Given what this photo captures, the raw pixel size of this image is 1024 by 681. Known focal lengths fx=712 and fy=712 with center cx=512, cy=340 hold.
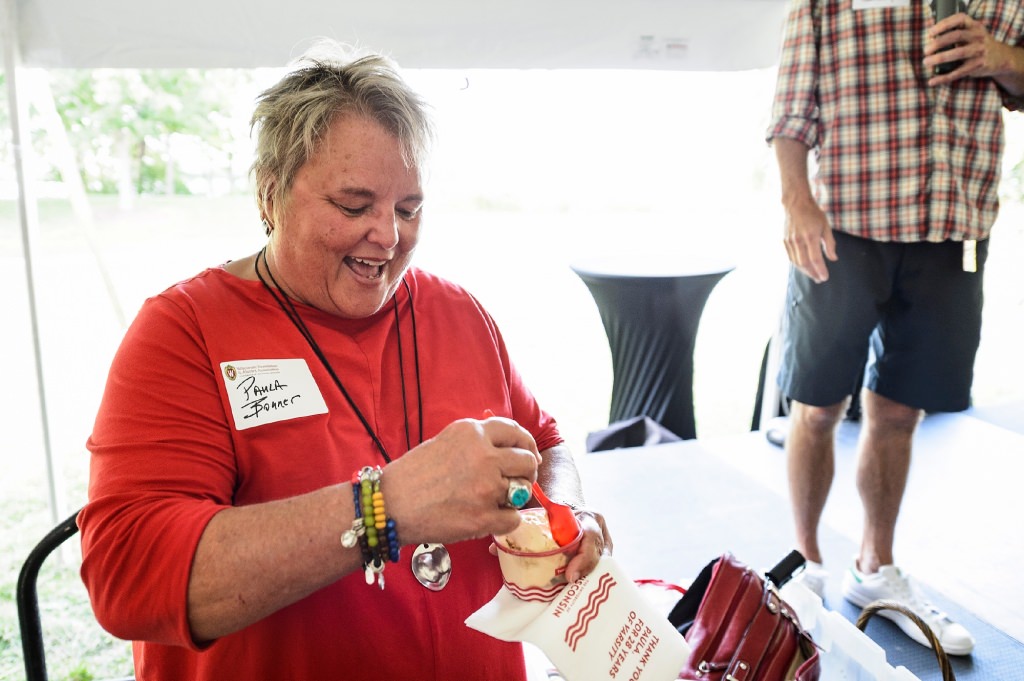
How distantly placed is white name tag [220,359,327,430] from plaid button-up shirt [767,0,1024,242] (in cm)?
159

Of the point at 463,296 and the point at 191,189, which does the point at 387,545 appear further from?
the point at 191,189

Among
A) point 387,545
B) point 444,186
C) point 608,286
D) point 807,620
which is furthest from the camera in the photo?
point 608,286

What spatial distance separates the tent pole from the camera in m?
2.13

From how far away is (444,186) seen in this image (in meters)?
1.32

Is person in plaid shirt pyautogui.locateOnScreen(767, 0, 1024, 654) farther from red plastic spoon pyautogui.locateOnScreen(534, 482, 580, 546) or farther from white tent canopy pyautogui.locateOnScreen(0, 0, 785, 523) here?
red plastic spoon pyautogui.locateOnScreen(534, 482, 580, 546)

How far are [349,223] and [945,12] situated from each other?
171 centimetres

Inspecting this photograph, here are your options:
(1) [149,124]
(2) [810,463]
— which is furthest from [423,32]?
(2) [810,463]

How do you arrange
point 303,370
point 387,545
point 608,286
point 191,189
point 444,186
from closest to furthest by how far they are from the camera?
point 387,545 < point 303,370 < point 444,186 < point 191,189 < point 608,286

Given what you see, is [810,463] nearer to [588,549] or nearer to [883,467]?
[883,467]

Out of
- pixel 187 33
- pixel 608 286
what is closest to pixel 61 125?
pixel 187 33

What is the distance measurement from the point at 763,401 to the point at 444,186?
9.64 feet

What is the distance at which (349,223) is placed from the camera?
107 centimetres

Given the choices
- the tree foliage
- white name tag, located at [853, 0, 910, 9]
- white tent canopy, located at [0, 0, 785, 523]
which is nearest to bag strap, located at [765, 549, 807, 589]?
white name tag, located at [853, 0, 910, 9]

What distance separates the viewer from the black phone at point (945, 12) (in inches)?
72.6
